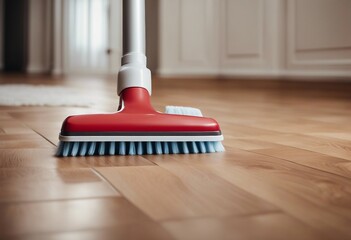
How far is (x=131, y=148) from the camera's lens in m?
0.66

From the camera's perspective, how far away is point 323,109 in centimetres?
144

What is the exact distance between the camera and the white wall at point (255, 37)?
7.98 feet

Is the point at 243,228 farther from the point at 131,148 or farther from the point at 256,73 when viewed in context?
the point at 256,73

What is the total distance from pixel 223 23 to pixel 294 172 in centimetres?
288

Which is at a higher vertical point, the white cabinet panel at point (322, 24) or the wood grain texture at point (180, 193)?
the white cabinet panel at point (322, 24)

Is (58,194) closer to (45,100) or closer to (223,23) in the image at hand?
(45,100)

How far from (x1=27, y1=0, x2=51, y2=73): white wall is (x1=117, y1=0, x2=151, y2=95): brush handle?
208 inches

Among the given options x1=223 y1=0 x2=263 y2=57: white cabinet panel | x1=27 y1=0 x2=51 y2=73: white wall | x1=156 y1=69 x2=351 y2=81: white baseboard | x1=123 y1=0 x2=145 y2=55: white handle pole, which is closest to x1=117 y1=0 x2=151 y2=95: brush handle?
x1=123 y1=0 x2=145 y2=55: white handle pole

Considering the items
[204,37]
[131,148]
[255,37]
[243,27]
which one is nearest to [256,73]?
[255,37]

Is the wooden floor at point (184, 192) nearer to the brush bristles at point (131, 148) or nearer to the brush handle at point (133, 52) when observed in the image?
the brush bristles at point (131, 148)

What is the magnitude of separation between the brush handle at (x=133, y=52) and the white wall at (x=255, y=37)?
64.8 inches

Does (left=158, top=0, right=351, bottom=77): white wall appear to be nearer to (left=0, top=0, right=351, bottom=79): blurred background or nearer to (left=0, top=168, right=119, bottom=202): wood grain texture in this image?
(left=0, top=0, right=351, bottom=79): blurred background

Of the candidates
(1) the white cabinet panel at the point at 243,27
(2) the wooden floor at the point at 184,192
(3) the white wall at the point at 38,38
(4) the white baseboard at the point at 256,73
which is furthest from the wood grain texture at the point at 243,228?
(3) the white wall at the point at 38,38

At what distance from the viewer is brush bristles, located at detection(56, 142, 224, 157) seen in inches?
25.5
